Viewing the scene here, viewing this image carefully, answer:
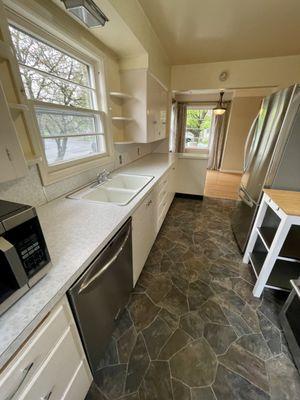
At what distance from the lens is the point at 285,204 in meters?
1.33

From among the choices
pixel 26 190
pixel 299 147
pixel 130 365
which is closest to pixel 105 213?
pixel 26 190

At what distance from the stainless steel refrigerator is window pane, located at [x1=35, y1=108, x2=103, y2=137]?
173 cm

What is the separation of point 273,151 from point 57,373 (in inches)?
80.6

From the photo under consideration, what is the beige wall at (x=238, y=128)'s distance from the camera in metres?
5.16

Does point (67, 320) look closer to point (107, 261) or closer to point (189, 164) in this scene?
point (107, 261)

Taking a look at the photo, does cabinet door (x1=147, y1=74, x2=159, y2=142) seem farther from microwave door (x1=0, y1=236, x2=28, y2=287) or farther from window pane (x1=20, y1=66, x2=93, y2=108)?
microwave door (x1=0, y1=236, x2=28, y2=287)

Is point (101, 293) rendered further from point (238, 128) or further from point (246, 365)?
point (238, 128)

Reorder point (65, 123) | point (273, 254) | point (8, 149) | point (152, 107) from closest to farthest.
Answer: point (8, 149) < point (273, 254) < point (65, 123) < point (152, 107)

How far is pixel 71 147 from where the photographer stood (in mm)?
1608

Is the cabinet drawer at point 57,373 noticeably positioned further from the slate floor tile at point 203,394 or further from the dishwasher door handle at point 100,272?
the slate floor tile at point 203,394

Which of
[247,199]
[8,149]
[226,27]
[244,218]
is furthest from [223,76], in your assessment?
[8,149]

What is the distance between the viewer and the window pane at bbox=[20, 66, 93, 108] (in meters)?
1.17

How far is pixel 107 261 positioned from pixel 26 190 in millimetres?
723

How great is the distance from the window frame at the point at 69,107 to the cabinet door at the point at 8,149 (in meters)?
0.32
